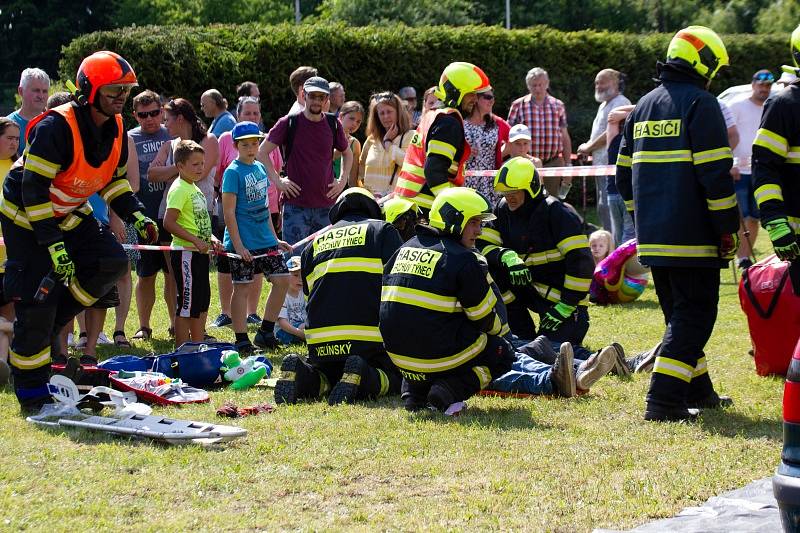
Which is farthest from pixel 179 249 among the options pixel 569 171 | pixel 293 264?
pixel 569 171

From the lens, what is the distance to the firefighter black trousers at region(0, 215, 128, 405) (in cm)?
733

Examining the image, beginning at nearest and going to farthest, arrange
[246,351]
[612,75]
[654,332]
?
[246,351] < [654,332] < [612,75]

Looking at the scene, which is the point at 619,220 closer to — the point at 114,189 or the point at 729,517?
the point at 114,189

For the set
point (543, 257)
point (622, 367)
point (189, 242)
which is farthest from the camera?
point (189, 242)

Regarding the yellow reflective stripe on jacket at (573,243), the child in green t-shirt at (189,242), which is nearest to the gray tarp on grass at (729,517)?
the yellow reflective stripe on jacket at (573,243)

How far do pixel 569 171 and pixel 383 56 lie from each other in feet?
21.9

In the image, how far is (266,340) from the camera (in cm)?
990

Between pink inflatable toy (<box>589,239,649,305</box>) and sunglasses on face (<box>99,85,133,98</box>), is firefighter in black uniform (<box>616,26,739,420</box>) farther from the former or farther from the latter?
pink inflatable toy (<box>589,239,649,305</box>)

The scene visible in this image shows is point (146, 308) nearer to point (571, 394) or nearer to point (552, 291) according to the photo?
point (552, 291)

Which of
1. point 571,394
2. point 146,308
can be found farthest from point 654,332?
point 146,308

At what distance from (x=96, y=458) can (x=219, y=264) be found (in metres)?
4.27

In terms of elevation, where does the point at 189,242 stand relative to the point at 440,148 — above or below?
below

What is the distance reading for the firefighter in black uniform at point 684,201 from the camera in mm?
6586

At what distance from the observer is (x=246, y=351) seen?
9578mm
